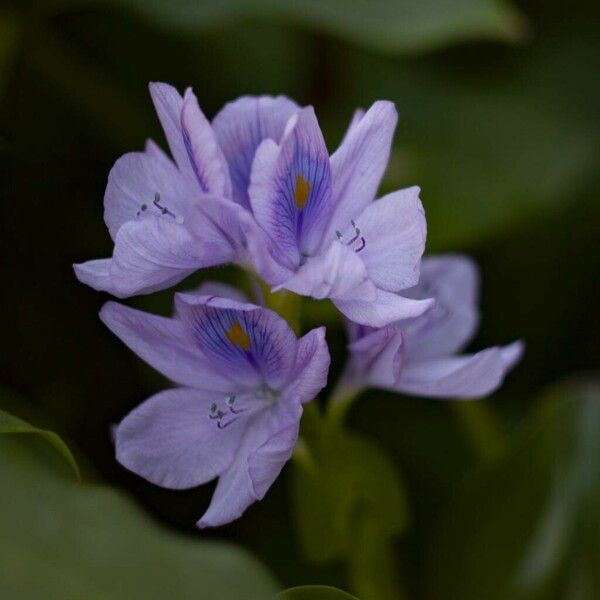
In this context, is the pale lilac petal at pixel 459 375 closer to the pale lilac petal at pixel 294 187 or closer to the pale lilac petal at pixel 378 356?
the pale lilac petal at pixel 378 356

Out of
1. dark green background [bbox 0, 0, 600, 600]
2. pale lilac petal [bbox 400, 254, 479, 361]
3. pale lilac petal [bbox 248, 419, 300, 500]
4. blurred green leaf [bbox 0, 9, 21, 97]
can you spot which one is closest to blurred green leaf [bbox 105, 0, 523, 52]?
dark green background [bbox 0, 0, 600, 600]

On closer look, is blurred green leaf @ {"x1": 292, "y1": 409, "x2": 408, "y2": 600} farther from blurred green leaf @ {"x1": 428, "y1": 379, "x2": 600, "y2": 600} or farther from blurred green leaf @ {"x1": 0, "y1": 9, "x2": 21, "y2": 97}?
blurred green leaf @ {"x1": 0, "y1": 9, "x2": 21, "y2": 97}

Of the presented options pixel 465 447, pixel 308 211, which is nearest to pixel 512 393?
pixel 465 447

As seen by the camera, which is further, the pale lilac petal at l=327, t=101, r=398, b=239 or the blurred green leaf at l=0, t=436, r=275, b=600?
the pale lilac petal at l=327, t=101, r=398, b=239

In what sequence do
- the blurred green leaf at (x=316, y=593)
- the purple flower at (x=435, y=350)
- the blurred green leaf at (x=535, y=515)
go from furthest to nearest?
the blurred green leaf at (x=535, y=515) → the purple flower at (x=435, y=350) → the blurred green leaf at (x=316, y=593)

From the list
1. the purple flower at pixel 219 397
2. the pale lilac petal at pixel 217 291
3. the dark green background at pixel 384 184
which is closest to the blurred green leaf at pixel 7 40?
the dark green background at pixel 384 184

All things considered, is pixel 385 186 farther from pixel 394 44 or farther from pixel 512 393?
pixel 512 393

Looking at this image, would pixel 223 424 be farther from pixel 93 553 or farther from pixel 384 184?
pixel 384 184
